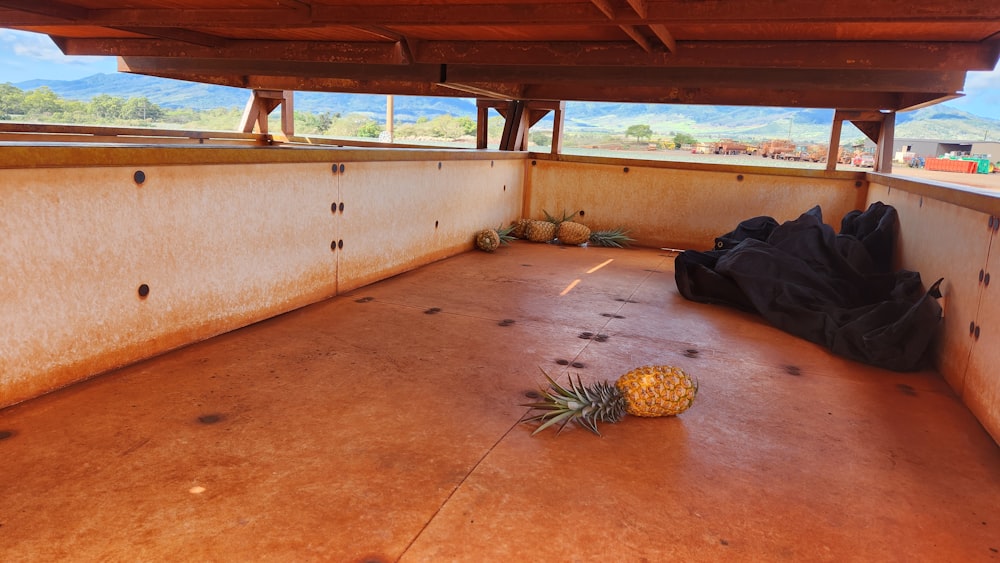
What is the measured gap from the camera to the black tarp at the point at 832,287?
3471 millimetres

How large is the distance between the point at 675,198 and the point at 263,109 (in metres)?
5.17

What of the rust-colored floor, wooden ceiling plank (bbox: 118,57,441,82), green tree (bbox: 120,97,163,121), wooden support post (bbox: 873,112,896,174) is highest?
green tree (bbox: 120,97,163,121)

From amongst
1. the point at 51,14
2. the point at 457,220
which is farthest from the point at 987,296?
the point at 51,14

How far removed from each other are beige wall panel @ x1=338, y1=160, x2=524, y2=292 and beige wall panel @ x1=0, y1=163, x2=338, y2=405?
1.46 ft

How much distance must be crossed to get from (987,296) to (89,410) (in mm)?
3754

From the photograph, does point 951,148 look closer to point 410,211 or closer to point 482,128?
point 482,128

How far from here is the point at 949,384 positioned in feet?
10.6

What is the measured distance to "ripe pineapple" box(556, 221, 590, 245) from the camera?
23.4ft

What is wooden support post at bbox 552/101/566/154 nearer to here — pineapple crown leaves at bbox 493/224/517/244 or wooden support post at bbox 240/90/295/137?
pineapple crown leaves at bbox 493/224/517/244

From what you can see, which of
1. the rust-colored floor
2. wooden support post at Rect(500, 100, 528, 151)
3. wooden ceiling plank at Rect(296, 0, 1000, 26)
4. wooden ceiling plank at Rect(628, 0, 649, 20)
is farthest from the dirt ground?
wooden support post at Rect(500, 100, 528, 151)

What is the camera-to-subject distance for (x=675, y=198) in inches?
285

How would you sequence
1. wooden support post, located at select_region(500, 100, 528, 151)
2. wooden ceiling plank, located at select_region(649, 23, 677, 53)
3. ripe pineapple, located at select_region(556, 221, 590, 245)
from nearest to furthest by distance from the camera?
wooden ceiling plank, located at select_region(649, 23, 677, 53)
ripe pineapple, located at select_region(556, 221, 590, 245)
wooden support post, located at select_region(500, 100, 528, 151)

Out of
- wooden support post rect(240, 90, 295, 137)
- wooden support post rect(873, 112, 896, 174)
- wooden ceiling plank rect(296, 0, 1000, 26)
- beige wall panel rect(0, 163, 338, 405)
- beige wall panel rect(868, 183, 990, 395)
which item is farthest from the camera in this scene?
wooden support post rect(240, 90, 295, 137)

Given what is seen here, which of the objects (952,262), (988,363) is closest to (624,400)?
(988,363)
